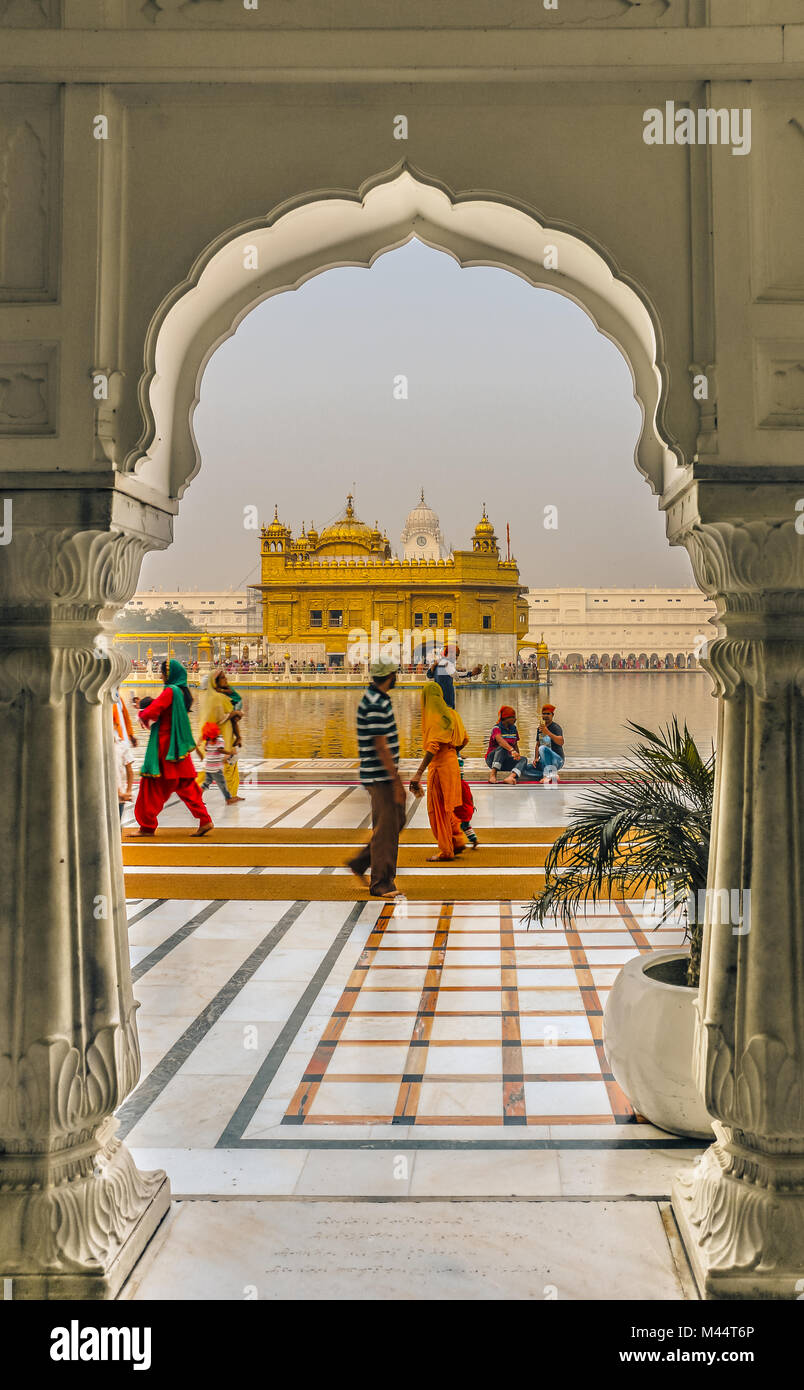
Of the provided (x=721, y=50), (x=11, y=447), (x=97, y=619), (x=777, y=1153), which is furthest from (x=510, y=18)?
(x=777, y=1153)

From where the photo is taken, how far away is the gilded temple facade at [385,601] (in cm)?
4269

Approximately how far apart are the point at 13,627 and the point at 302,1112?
1384mm

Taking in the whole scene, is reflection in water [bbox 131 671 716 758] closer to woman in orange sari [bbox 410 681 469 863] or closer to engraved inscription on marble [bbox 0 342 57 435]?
woman in orange sari [bbox 410 681 469 863]

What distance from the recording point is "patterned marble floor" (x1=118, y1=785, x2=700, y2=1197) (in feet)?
7.00

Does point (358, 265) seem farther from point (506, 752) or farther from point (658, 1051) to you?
point (506, 752)

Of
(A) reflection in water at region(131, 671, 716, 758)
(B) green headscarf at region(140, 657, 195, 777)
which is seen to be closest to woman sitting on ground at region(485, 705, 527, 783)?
(A) reflection in water at region(131, 671, 716, 758)

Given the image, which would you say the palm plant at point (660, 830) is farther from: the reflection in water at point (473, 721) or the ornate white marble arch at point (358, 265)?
the reflection in water at point (473, 721)

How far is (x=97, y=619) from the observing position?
1756mm

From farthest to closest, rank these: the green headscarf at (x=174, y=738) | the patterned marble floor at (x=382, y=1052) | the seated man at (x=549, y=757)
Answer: the seated man at (x=549, y=757) < the green headscarf at (x=174, y=738) < the patterned marble floor at (x=382, y=1052)

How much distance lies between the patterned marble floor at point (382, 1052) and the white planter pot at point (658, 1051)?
0.07 m

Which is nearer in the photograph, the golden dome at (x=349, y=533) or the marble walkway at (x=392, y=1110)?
the marble walkway at (x=392, y=1110)

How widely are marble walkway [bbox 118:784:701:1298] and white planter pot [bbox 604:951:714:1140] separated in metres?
0.07

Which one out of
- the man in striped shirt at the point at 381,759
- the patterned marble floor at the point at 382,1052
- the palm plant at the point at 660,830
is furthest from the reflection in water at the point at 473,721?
the palm plant at the point at 660,830
